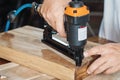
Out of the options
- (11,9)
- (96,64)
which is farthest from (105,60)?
(11,9)

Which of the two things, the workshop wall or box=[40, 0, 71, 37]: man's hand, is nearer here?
box=[40, 0, 71, 37]: man's hand

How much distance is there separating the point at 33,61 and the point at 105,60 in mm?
267

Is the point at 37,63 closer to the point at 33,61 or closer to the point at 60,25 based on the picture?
the point at 33,61

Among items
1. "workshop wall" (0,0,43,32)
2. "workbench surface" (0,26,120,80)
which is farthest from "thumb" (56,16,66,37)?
"workshop wall" (0,0,43,32)

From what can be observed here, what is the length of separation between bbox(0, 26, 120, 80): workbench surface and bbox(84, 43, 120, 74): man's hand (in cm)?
3

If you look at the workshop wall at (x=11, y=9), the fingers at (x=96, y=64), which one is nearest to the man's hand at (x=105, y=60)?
the fingers at (x=96, y=64)

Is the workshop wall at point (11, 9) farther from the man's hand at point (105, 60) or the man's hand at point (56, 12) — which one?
the man's hand at point (105, 60)

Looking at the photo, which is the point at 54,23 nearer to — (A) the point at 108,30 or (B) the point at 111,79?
(B) the point at 111,79

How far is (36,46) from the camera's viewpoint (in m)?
1.10

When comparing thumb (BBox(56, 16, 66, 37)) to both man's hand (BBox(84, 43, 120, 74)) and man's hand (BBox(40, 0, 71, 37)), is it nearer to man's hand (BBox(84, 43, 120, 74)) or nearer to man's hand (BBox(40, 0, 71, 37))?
man's hand (BBox(40, 0, 71, 37))

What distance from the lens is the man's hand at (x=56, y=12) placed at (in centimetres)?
93

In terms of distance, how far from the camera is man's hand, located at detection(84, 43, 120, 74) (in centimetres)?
93

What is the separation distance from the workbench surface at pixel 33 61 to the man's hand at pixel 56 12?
108 mm

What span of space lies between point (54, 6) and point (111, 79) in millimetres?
321
